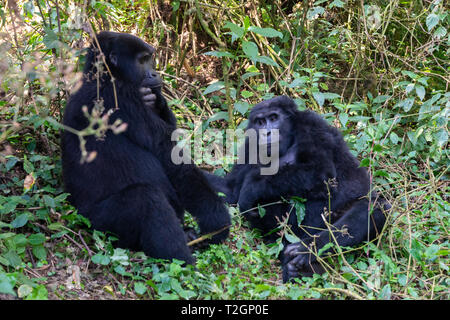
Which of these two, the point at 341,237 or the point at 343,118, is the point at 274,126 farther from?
the point at 341,237

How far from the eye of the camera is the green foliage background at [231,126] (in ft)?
11.7

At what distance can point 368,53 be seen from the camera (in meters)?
6.70

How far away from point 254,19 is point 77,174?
3.40 m

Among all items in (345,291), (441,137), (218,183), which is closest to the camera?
(345,291)

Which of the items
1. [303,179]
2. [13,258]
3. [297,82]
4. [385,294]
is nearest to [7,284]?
[13,258]

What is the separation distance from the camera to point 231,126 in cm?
555

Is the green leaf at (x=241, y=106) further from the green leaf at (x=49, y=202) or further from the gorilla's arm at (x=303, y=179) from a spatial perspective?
the green leaf at (x=49, y=202)

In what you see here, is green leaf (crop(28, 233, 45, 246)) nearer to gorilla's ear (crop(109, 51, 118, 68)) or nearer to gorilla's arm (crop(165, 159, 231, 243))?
gorilla's arm (crop(165, 159, 231, 243))

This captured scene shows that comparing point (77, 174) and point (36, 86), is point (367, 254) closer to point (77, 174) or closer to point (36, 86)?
point (77, 174)

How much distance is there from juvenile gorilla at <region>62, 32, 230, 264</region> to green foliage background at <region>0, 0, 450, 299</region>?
0.48 feet

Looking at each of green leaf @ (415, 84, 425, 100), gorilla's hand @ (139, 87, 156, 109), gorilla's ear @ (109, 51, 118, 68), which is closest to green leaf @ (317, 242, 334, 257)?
gorilla's hand @ (139, 87, 156, 109)

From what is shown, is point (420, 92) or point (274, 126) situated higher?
point (420, 92)

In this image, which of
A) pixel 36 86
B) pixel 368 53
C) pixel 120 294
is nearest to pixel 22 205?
pixel 120 294

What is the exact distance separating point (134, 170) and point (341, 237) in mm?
1689
